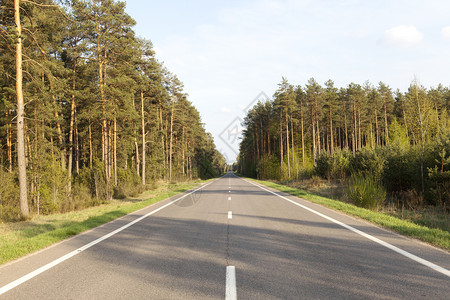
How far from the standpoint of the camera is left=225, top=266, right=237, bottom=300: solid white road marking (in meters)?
3.60

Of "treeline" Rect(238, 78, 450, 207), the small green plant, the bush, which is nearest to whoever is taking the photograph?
the small green plant

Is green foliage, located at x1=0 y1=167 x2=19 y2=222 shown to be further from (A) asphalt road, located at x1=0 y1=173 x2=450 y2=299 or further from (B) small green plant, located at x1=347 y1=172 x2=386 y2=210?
(B) small green plant, located at x1=347 y1=172 x2=386 y2=210

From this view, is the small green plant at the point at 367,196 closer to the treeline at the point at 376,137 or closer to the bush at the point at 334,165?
the treeline at the point at 376,137

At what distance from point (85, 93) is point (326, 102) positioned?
41292mm

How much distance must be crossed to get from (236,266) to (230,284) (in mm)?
857

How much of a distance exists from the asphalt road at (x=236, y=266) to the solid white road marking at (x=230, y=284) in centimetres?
1

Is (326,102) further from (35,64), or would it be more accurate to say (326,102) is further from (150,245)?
(150,245)

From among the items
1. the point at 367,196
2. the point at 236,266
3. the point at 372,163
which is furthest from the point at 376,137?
the point at 236,266

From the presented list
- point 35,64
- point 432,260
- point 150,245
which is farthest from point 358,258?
point 35,64

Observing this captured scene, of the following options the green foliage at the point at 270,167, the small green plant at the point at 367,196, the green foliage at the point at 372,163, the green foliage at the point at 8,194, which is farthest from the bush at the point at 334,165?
the green foliage at the point at 270,167

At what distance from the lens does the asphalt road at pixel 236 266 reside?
3.82 meters

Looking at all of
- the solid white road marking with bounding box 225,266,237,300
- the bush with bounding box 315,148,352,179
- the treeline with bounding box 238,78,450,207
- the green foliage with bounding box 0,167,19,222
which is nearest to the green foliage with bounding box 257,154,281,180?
the treeline with bounding box 238,78,450,207

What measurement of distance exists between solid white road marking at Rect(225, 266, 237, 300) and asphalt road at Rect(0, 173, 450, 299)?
1 cm

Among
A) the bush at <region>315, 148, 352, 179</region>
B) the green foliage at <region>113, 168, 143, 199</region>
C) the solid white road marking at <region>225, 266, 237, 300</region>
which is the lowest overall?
the green foliage at <region>113, 168, 143, 199</region>
